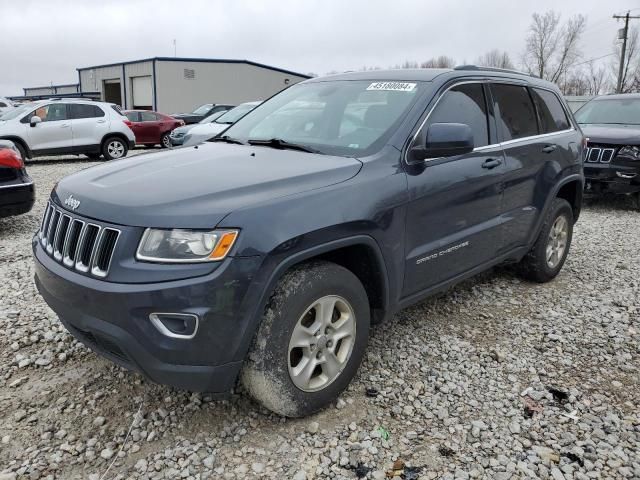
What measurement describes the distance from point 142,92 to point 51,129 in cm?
2514

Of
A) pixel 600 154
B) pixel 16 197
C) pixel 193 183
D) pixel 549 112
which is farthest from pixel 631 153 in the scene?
pixel 16 197

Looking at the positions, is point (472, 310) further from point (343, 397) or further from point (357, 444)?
point (357, 444)

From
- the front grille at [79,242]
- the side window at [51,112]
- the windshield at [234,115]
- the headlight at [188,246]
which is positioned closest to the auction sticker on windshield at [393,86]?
the headlight at [188,246]

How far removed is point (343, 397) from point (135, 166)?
5.74 feet

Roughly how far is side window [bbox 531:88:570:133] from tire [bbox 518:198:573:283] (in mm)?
636

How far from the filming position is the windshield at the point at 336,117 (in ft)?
10.8

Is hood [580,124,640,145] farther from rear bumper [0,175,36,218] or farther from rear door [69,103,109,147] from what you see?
rear door [69,103,109,147]

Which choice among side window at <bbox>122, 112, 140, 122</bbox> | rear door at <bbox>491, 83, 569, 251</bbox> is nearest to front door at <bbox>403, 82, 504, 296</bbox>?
rear door at <bbox>491, 83, 569, 251</bbox>

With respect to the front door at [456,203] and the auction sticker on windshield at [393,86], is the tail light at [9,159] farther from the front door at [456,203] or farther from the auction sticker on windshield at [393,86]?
the front door at [456,203]

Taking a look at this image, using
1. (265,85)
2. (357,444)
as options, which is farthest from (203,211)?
(265,85)

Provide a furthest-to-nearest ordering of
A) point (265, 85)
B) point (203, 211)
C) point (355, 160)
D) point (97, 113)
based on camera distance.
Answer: point (265, 85), point (97, 113), point (355, 160), point (203, 211)

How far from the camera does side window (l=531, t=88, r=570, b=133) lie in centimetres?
461

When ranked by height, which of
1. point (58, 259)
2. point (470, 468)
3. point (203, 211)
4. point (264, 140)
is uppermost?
point (264, 140)

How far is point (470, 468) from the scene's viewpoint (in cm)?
255
